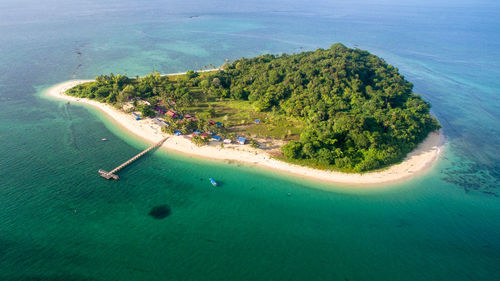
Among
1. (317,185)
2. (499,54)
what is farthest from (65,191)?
(499,54)

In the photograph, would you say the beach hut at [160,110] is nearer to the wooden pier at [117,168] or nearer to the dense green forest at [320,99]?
the dense green forest at [320,99]

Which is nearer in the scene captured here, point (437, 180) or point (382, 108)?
point (437, 180)

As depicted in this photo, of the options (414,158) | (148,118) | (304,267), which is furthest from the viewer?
(148,118)

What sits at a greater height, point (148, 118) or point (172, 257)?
point (148, 118)

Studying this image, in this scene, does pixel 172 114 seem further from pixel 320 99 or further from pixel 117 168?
pixel 320 99

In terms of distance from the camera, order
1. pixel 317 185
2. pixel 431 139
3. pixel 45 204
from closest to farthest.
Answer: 1. pixel 45 204
2. pixel 317 185
3. pixel 431 139

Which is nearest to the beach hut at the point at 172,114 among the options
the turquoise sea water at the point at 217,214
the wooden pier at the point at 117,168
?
the wooden pier at the point at 117,168

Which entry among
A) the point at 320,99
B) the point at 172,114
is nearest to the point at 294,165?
the point at 320,99

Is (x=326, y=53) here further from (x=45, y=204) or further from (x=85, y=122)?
(x=45, y=204)
